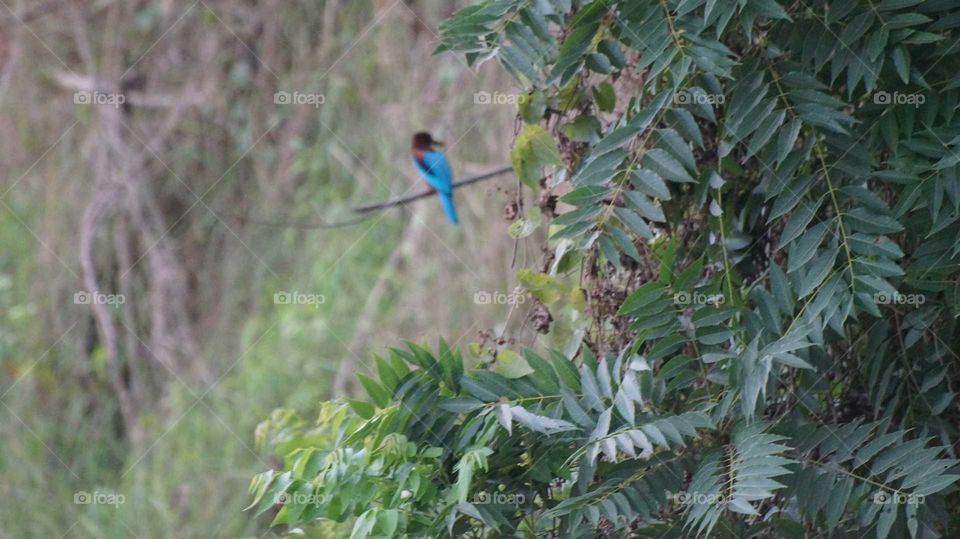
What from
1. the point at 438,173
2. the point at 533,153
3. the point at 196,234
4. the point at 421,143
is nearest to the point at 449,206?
the point at 438,173

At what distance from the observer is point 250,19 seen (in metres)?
6.47

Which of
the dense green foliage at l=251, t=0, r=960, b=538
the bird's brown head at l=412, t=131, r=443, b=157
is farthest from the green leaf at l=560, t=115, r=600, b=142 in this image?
the bird's brown head at l=412, t=131, r=443, b=157

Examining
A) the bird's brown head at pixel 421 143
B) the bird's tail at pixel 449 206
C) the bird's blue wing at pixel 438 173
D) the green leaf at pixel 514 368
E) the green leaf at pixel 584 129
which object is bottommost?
the green leaf at pixel 514 368

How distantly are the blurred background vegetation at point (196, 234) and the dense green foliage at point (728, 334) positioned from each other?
292 centimetres

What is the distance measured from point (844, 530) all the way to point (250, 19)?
5.35m

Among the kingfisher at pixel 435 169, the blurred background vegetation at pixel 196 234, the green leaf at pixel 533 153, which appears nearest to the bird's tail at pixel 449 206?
the kingfisher at pixel 435 169

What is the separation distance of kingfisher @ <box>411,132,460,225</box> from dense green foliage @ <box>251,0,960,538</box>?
1820mm

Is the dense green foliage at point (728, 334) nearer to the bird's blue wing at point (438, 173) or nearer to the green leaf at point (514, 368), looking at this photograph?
the green leaf at point (514, 368)

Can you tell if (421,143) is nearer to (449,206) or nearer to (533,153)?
(449,206)

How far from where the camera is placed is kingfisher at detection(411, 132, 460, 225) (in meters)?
4.11

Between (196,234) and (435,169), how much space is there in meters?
2.81

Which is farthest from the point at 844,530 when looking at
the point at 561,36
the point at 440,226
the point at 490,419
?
the point at 440,226

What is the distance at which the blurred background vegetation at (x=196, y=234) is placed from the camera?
17.6ft

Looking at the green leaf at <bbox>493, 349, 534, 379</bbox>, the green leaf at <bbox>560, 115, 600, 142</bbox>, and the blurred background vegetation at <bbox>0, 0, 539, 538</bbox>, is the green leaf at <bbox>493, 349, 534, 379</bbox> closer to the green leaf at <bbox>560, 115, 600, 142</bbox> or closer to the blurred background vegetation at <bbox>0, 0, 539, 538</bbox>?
the green leaf at <bbox>560, 115, 600, 142</bbox>
